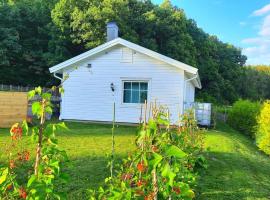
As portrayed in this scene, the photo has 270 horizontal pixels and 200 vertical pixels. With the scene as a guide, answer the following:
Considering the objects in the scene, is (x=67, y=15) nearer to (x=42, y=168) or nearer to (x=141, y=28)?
(x=141, y=28)

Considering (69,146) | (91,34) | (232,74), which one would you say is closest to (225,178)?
(69,146)

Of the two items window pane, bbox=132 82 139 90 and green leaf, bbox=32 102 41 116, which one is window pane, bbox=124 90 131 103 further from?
green leaf, bbox=32 102 41 116

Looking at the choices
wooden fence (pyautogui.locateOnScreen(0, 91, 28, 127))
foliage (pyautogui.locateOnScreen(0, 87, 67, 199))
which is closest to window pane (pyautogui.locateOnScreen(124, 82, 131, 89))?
wooden fence (pyautogui.locateOnScreen(0, 91, 28, 127))

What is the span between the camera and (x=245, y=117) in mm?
18656

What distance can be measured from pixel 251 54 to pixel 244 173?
4464cm

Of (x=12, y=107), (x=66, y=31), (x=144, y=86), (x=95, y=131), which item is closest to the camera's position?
(x=95, y=131)

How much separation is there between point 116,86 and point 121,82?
306 mm

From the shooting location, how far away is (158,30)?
3019 centimetres

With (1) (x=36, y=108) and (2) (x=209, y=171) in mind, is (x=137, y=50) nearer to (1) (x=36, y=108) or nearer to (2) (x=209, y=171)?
(2) (x=209, y=171)

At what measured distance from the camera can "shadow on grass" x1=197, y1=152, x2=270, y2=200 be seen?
5594 mm

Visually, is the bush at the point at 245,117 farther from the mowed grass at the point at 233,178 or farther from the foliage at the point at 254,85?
the foliage at the point at 254,85

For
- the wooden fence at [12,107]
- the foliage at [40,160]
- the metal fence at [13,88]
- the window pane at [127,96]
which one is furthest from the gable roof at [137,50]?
the foliage at [40,160]

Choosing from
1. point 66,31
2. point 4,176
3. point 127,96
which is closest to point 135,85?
point 127,96

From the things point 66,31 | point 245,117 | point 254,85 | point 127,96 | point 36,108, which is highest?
point 66,31
